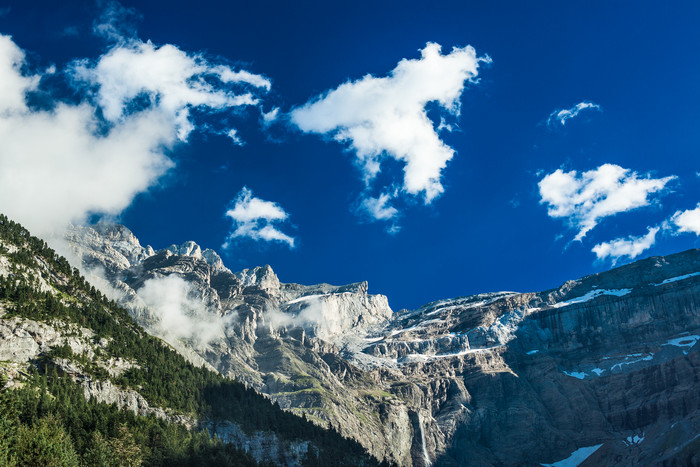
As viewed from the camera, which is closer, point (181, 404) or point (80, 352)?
point (80, 352)

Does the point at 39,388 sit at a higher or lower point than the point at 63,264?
lower

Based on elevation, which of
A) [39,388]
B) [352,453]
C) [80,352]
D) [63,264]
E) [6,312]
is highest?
[63,264]

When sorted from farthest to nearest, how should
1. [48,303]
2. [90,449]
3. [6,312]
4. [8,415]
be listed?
[48,303]
[6,312]
[90,449]
[8,415]

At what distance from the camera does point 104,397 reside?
13612 cm

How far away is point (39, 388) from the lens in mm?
119562

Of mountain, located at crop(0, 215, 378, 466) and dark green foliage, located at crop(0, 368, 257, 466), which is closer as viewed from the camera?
dark green foliage, located at crop(0, 368, 257, 466)

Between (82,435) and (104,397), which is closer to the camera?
(82,435)

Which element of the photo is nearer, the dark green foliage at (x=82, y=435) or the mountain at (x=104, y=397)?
the dark green foliage at (x=82, y=435)

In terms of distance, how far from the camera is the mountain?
98.8 m

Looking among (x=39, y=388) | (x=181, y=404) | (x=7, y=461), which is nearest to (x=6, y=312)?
(x=39, y=388)

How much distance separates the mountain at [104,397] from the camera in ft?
324

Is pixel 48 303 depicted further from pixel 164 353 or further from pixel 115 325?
pixel 164 353

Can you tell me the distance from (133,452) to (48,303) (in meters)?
62.9

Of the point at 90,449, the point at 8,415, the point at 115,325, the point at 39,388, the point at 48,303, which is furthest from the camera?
the point at 115,325
